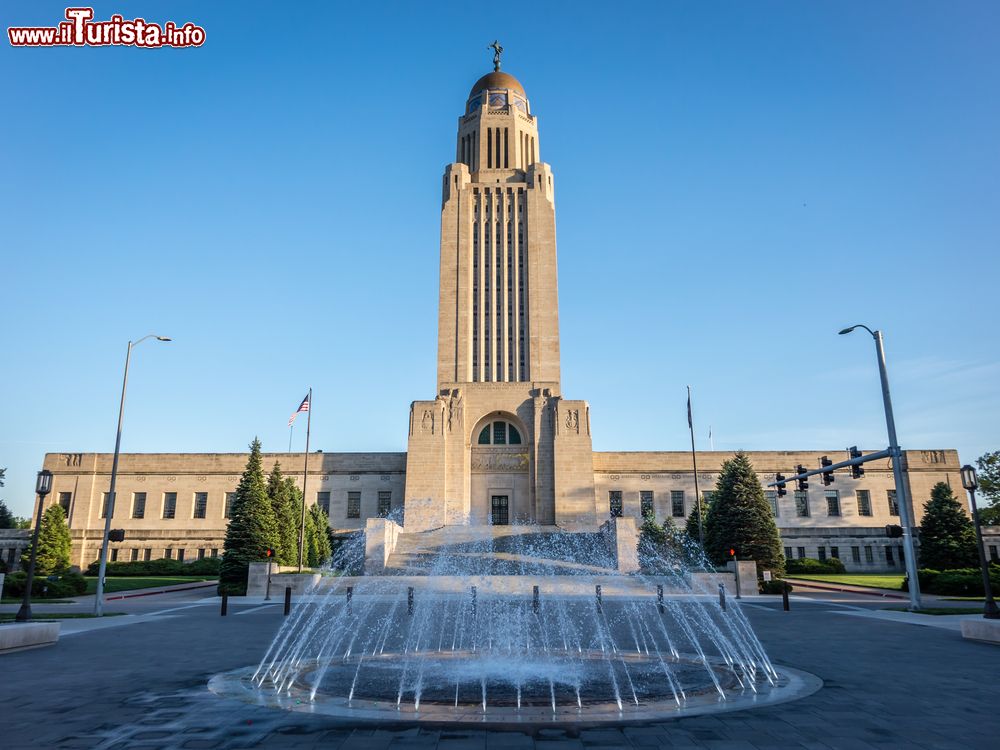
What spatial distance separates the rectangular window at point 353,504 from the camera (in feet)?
189

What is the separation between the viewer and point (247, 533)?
116 feet

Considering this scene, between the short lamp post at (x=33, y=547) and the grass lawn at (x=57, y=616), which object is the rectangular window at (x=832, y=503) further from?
the short lamp post at (x=33, y=547)

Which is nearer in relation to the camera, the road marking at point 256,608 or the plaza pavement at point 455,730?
the plaza pavement at point 455,730

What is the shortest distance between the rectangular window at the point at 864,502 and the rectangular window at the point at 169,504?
196 feet

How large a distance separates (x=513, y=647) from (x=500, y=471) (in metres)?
37.8

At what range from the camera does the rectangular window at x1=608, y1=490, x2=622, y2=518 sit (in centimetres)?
5784

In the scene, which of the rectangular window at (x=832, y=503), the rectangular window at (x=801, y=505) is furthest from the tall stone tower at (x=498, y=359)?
the rectangular window at (x=832, y=503)

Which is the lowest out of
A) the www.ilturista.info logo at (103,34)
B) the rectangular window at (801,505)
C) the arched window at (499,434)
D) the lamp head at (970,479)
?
the lamp head at (970,479)

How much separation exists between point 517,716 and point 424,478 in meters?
42.2

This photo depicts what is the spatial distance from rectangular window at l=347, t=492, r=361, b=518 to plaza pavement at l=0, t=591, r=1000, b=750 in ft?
138

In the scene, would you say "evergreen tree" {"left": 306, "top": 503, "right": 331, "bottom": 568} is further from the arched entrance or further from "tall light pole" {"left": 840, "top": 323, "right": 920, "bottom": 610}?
"tall light pole" {"left": 840, "top": 323, "right": 920, "bottom": 610}

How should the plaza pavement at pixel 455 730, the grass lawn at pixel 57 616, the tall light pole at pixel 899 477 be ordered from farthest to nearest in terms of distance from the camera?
the tall light pole at pixel 899 477
the grass lawn at pixel 57 616
the plaza pavement at pixel 455 730

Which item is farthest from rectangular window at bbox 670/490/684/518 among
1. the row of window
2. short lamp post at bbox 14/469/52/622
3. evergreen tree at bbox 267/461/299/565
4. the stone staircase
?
short lamp post at bbox 14/469/52/622

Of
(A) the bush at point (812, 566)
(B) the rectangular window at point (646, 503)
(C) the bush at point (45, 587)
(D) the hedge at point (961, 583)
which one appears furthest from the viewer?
(B) the rectangular window at point (646, 503)
